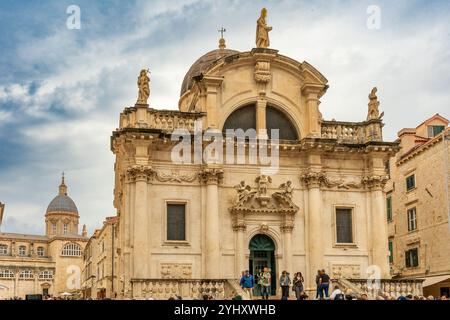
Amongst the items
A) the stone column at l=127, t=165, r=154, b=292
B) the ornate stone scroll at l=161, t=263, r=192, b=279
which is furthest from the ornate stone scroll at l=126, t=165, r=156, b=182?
the ornate stone scroll at l=161, t=263, r=192, b=279

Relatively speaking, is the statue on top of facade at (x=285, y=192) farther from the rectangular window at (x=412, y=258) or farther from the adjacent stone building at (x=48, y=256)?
the adjacent stone building at (x=48, y=256)

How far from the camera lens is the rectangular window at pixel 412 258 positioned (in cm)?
4609

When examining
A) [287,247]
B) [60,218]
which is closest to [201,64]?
[287,247]

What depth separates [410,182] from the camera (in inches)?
1849

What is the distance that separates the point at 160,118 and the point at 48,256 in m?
105

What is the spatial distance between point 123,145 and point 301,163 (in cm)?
884

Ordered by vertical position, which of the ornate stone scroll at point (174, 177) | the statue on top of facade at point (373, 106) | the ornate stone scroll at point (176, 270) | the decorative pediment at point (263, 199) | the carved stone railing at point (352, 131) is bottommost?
the ornate stone scroll at point (176, 270)

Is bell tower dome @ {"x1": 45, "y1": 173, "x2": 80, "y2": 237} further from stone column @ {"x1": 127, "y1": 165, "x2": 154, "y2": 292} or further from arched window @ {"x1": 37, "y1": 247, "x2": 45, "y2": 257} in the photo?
stone column @ {"x1": 127, "y1": 165, "x2": 154, "y2": 292}

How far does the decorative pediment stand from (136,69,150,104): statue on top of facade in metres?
6.09

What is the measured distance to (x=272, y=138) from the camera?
1398 inches

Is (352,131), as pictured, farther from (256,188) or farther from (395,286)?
(395,286)

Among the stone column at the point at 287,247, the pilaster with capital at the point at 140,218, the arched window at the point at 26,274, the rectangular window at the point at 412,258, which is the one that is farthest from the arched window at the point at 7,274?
the stone column at the point at 287,247
